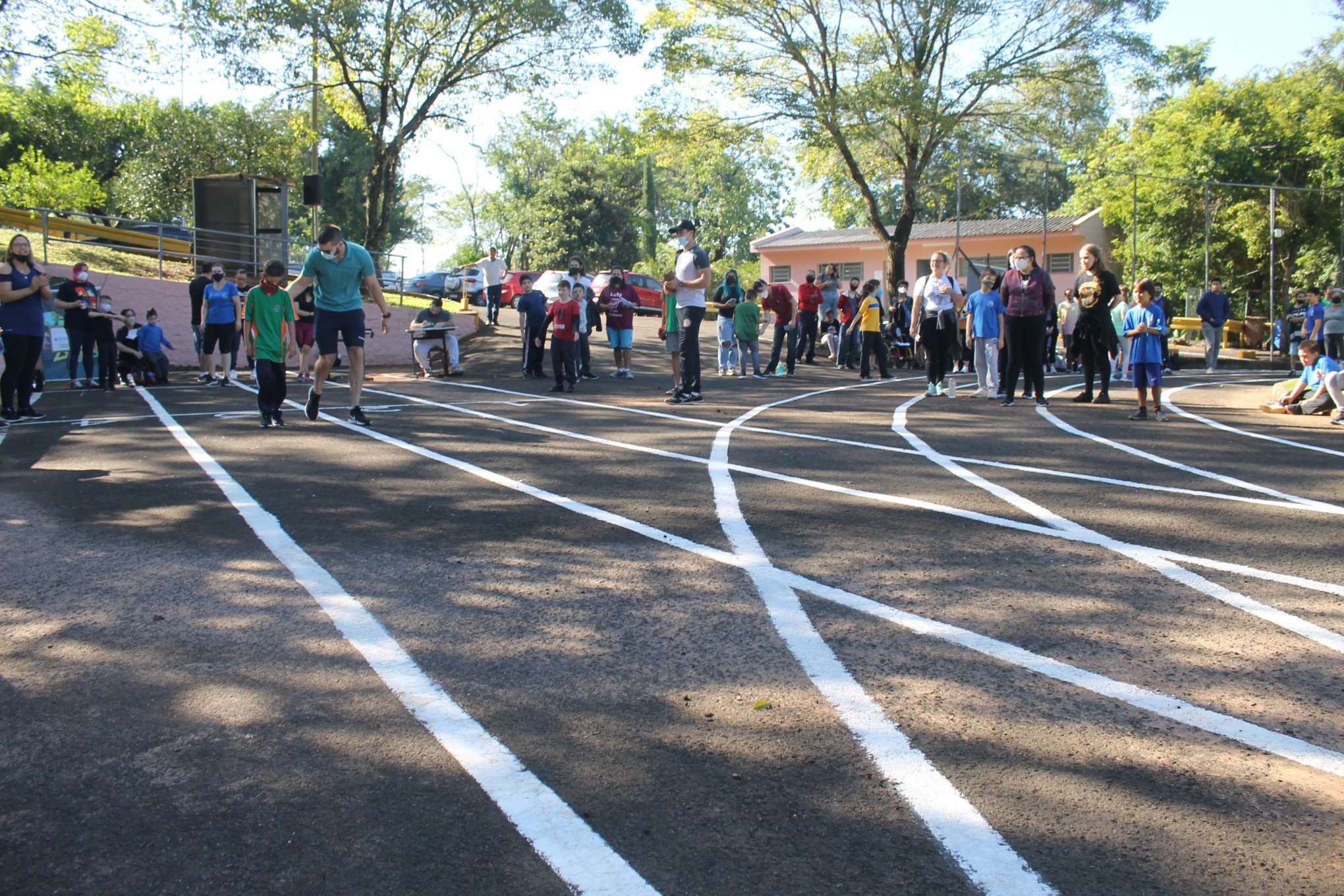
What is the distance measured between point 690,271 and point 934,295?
4.43 meters

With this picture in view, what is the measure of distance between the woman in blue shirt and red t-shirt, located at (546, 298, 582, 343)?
5018mm

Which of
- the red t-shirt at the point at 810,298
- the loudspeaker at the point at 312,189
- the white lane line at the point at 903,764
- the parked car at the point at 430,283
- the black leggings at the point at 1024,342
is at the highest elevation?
the loudspeaker at the point at 312,189

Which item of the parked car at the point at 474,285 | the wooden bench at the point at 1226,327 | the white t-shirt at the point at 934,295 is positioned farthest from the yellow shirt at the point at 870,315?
the wooden bench at the point at 1226,327

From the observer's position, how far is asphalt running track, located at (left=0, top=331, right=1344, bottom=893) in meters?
2.76

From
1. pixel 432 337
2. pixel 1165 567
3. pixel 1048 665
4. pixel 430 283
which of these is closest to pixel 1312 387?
pixel 1165 567

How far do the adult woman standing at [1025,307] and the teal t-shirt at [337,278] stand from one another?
7.40 meters

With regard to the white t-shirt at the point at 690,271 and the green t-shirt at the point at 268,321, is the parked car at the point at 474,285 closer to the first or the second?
the white t-shirt at the point at 690,271

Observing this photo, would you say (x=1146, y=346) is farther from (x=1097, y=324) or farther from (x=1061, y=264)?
(x=1061, y=264)

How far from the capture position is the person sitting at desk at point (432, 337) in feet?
63.3

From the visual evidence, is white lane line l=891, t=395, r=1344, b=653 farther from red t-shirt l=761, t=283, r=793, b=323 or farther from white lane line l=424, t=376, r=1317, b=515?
red t-shirt l=761, t=283, r=793, b=323

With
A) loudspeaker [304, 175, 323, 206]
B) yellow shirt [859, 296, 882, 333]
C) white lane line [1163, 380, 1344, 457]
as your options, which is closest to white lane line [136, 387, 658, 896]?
white lane line [1163, 380, 1344, 457]

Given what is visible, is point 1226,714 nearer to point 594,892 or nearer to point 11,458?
point 594,892

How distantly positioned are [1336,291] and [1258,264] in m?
26.6

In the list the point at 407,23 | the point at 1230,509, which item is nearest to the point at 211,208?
the point at 407,23
